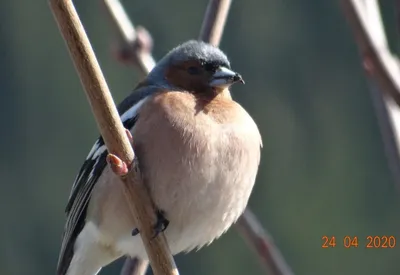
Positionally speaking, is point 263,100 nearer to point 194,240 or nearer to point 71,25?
point 194,240

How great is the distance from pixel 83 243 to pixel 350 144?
549 cm

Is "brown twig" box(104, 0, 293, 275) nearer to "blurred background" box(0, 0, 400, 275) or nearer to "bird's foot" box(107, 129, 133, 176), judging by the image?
"bird's foot" box(107, 129, 133, 176)

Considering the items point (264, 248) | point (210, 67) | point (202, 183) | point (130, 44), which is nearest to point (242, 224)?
point (264, 248)

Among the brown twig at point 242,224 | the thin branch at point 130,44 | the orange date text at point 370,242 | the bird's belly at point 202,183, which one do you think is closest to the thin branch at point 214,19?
the brown twig at point 242,224

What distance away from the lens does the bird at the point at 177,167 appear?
8.31 ft

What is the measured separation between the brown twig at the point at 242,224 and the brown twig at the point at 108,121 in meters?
0.22

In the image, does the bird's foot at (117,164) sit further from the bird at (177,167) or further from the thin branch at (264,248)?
the bird at (177,167)

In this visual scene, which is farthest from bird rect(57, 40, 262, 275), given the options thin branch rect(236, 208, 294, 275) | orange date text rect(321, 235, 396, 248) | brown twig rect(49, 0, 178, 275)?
orange date text rect(321, 235, 396, 248)

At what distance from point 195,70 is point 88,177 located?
463mm

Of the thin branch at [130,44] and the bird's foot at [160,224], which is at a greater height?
the thin branch at [130,44]

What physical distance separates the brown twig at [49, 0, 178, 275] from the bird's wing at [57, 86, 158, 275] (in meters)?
0.67

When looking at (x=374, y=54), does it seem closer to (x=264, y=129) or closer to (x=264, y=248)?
(x=264, y=248)

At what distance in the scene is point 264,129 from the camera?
7.39 meters

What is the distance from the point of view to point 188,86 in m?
2.83
